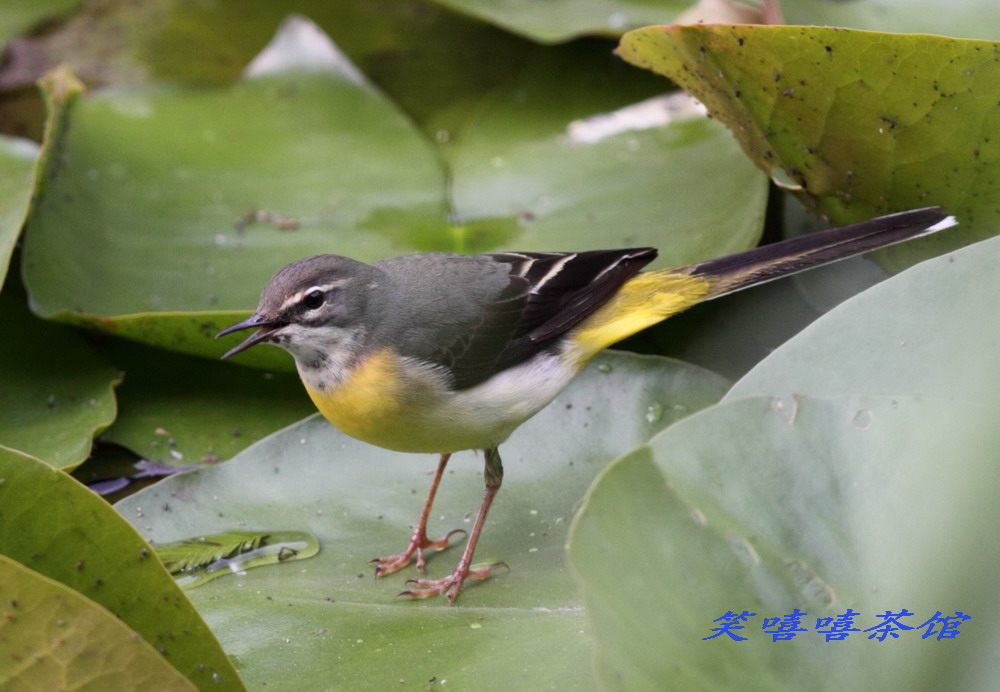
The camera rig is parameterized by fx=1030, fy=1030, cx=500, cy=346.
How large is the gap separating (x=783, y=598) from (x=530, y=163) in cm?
239

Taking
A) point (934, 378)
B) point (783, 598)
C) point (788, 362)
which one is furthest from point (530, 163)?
point (783, 598)

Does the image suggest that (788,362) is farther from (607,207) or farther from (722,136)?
(722,136)

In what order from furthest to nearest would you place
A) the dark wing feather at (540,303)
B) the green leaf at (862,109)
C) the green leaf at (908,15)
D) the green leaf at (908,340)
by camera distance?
the green leaf at (908,15) < the dark wing feather at (540,303) < the green leaf at (862,109) < the green leaf at (908,340)

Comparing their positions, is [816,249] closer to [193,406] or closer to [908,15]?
[908,15]

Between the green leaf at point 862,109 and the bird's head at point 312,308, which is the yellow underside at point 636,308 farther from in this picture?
the bird's head at point 312,308

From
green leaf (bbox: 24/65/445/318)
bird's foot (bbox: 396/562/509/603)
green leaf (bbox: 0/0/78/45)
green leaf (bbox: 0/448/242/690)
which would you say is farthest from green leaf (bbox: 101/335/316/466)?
green leaf (bbox: 0/0/78/45)

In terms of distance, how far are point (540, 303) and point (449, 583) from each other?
811 millimetres

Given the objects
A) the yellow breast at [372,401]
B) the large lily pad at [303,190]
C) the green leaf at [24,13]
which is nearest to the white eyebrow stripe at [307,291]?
the yellow breast at [372,401]

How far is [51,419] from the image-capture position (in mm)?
3045

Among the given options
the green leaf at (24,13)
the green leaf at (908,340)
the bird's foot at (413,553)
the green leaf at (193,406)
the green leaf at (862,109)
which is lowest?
the green leaf at (193,406)

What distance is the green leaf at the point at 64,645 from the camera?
1.76 meters

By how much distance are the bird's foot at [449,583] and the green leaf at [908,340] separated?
0.82 metres

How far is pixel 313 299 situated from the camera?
265cm

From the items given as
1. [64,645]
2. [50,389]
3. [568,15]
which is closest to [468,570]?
[64,645]
